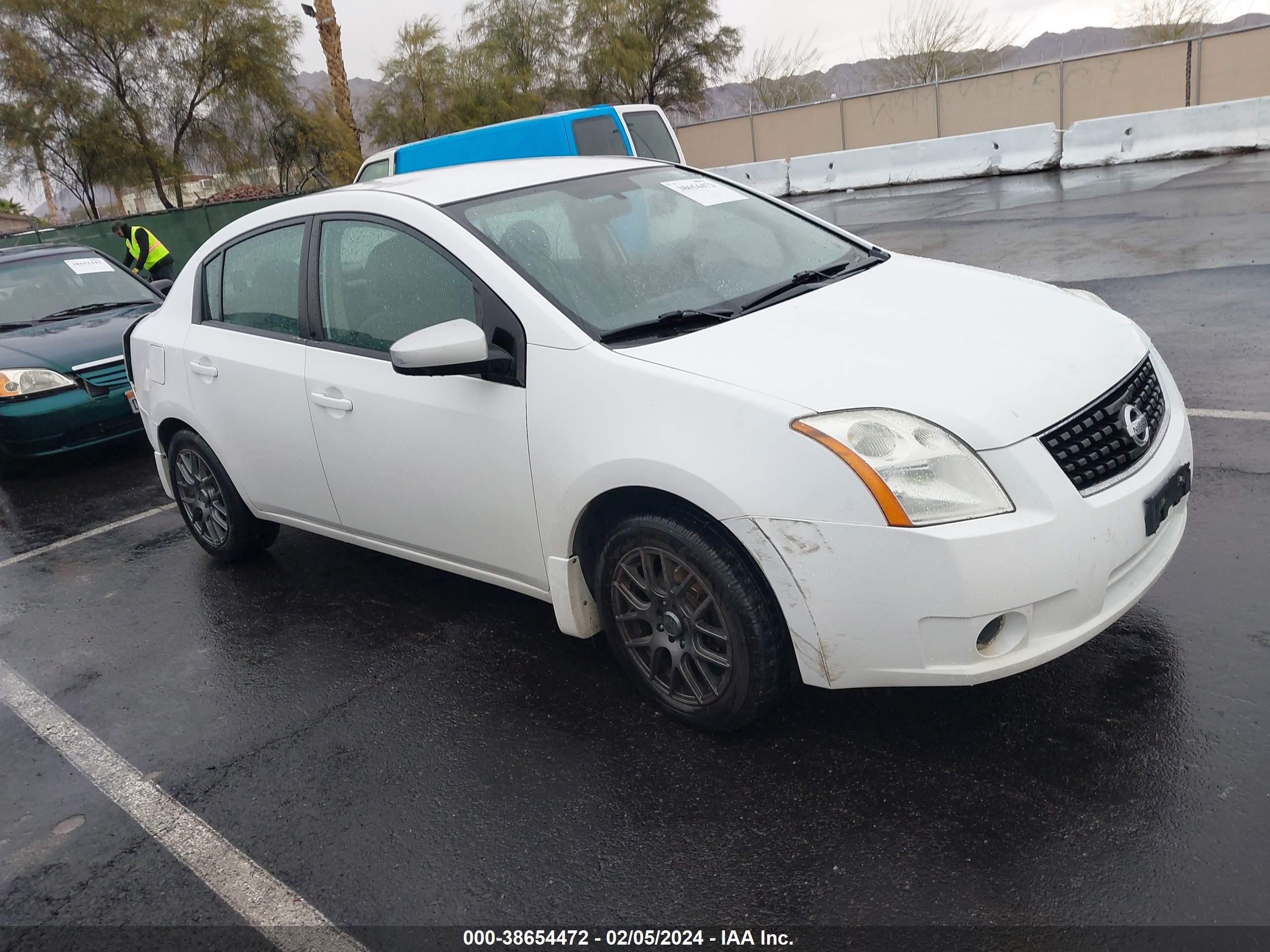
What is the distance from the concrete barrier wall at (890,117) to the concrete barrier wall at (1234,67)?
23.6ft

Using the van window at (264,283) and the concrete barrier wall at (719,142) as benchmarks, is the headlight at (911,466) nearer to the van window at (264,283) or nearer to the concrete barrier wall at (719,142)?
the van window at (264,283)

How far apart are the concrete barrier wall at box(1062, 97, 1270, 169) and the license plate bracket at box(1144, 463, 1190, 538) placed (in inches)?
641

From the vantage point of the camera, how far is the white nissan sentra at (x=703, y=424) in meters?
2.67

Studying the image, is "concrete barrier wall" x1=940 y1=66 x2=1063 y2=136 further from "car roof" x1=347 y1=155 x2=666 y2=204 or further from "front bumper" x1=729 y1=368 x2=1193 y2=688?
"front bumper" x1=729 y1=368 x2=1193 y2=688

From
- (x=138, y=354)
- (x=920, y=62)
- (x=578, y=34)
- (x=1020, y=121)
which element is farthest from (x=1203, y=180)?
(x=578, y=34)

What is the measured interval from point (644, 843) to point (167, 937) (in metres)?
1.26

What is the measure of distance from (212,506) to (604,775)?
2915 millimetres

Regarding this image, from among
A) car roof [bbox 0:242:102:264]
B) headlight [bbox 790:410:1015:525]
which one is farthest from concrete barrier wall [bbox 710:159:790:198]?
headlight [bbox 790:410:1015:525]

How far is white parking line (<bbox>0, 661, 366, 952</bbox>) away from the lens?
2652mm

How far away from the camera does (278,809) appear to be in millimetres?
3188

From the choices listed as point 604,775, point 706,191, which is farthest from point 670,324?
point 604,775

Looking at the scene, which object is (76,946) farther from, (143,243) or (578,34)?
(578,34)

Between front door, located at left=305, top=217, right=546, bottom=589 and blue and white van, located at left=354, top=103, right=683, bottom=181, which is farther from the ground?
blue and white van, located at left=354, top=103, right=683, bottom=181

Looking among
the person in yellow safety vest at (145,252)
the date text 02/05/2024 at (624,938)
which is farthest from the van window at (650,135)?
the date text 02/05/2024 at (624,938)
